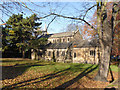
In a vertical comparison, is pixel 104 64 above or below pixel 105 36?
below

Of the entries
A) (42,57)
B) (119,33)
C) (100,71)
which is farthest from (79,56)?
(100,71)

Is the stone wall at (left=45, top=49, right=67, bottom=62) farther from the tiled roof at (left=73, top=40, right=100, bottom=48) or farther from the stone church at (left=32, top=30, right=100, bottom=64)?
the tiled roof at (left=73, top=40, right=100, bottom=48)

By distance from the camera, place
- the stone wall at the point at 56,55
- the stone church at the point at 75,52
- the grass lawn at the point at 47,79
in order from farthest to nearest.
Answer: the stone wall at the point at 56,55, the stone church at the point at 75,52, the grass lawn at the point at 47,79

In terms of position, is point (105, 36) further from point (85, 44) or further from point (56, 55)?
point (56, 55)

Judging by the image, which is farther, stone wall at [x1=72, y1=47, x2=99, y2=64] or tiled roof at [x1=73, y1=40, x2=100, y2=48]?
tiled roof at [x1=73, y1=40, x2=100, y2=48]

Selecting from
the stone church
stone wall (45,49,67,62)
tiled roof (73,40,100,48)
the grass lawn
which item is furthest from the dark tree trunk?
stone wall (45,49,67,62)

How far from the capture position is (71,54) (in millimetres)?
22000

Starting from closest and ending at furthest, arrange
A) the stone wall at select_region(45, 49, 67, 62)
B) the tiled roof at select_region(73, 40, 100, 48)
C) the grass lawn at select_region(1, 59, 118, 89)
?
the grass lawn at select_region(1, 59, 118, 89) → the tiled roof at select_region(73, 40, 100, 48) → the stone wall at select_region(45, 49, 67, 62)

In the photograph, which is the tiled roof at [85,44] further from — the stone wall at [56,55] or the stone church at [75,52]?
the stone wall at [56,55]

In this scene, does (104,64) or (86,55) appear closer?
(104,64)

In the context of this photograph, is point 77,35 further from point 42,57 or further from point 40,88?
point 40,88

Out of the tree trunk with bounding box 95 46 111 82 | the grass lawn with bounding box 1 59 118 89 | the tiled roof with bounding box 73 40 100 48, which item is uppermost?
the tiled roof with bounding box 73 40 100 48

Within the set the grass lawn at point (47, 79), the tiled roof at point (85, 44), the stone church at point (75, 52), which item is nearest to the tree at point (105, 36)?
the grass lawn at point (47, 79)

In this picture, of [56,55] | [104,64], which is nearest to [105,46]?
[104,64]
